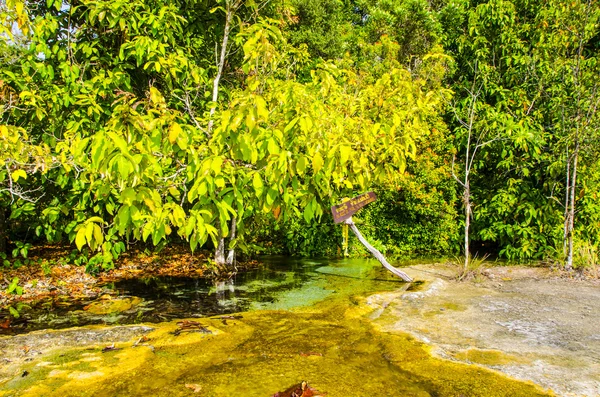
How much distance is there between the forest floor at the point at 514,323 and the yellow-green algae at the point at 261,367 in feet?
0.84

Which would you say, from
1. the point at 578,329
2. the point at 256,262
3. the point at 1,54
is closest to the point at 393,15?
the point at 256,262

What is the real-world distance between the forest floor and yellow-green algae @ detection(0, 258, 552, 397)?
26 cm

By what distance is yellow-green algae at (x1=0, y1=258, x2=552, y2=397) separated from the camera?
10.1 ft

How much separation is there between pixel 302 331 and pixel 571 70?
5.93 metres

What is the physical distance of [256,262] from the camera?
8.95 meters

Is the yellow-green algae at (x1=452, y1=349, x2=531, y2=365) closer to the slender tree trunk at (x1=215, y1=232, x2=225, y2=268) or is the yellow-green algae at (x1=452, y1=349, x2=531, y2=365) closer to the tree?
the tree

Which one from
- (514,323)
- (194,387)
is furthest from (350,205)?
(194,387)

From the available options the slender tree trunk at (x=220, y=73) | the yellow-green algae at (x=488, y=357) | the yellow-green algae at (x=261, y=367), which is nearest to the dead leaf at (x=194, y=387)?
the yellow-green algae at (x=261, y=367)

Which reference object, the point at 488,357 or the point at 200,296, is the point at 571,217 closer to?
the point at 488,357

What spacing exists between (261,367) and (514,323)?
2.61 meters

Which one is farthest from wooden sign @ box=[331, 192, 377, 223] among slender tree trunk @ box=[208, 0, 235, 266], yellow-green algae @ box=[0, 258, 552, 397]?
slender tree trunk @ box=[208, 0, 235, 266]

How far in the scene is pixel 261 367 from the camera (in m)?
3.44

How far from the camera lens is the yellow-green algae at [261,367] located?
3.07m

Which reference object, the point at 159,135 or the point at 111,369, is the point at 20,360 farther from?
the point at 159,135
